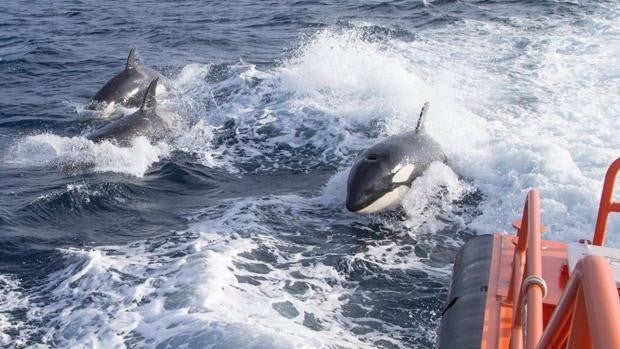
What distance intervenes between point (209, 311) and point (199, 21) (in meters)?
21.6

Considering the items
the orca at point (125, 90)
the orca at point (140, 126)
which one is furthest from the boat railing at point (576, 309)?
the orca at point (125, 90)

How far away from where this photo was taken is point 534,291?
368 cm

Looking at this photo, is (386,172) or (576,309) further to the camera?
(386,172)

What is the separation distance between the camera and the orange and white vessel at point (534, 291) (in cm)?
237

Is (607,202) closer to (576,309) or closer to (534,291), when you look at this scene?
(534,291)

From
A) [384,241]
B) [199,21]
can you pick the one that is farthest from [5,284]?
[199,21]

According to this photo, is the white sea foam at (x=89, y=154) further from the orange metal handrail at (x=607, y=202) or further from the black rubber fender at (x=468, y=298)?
the orange metal handrail at (x=607, y=202)

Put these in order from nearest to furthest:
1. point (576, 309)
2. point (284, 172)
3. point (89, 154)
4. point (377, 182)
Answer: point (576, 309) → point (377, 182) → point (284, 172) → point (89, 154)

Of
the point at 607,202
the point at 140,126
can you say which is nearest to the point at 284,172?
the point at 140,126

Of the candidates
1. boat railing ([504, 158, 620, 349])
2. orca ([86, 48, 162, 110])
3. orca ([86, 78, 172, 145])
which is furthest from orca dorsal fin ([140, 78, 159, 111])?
boat railing ([504, 158, 620, 349])

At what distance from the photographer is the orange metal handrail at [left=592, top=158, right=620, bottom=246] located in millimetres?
5559

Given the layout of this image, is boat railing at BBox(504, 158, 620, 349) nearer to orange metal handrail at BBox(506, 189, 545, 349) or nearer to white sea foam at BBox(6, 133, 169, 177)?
orange metal handrail at BBox(506, 189, 545, 349)

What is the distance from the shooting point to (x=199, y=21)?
28.1 metres

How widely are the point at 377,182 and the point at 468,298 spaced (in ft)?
14.8
